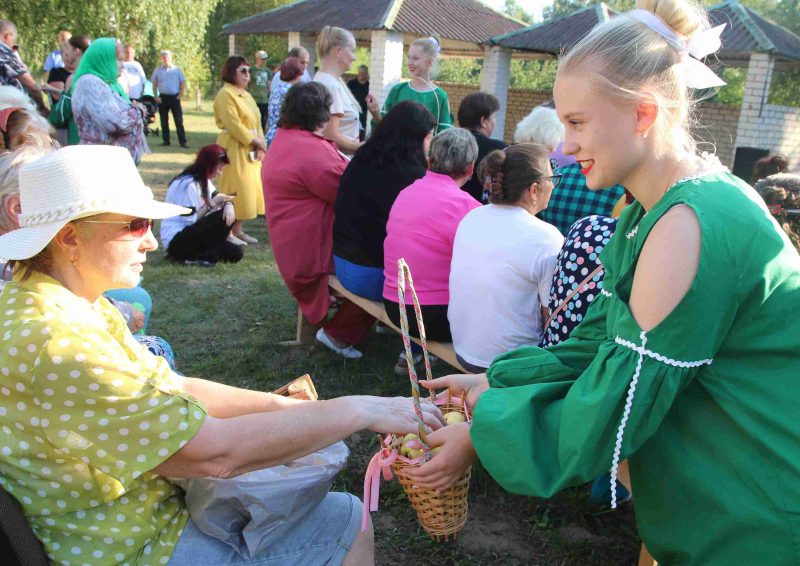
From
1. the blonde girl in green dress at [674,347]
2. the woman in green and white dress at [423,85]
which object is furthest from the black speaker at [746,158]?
the blonde girl in green dress at [674,347]

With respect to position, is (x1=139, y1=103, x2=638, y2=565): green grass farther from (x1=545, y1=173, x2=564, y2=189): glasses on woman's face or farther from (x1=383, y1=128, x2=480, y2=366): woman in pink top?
(x1=545, y1=173, x2=564, y2=189): glasses on woman's face

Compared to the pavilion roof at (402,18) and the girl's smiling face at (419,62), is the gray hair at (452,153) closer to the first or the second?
the girl's smiling face at (419,62)

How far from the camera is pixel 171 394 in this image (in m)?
1.61

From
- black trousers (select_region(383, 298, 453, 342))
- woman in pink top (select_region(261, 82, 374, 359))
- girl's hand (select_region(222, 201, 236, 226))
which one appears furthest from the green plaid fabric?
girl's hand (select_region(222, 201, 236, 226))

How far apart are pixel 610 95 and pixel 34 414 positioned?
146 cm

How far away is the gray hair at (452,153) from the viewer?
3928 millimetres

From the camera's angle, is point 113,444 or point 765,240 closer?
point 765,240

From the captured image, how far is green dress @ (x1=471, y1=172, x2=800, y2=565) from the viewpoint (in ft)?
4.39

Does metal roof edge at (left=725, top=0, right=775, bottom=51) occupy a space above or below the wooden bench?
above

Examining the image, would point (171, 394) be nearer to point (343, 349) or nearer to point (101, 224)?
point (101, 224)

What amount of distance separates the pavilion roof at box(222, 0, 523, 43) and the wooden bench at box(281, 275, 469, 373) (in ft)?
40.9

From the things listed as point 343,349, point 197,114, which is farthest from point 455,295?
point 197,114

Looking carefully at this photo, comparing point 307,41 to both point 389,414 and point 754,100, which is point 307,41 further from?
point 389,414

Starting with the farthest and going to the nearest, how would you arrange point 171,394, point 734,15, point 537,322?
point 734,15 → point 537,322 → point 171,394
